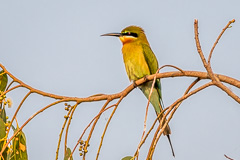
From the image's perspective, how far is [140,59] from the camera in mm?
3291

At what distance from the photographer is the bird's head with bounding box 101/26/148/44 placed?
11.5ft

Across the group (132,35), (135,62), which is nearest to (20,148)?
(135,62)

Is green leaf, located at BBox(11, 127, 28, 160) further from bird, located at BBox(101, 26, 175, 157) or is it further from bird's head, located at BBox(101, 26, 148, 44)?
bird's head, located at BBox(101, 26, 148, 44)

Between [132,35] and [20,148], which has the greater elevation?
[132,35]

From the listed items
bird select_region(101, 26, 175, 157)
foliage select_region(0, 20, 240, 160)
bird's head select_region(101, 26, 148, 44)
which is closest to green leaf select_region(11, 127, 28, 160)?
foliage select_region(0, 20, 240, 160)

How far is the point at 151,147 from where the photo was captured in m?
1.42

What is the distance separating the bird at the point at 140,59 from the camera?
10.5ft

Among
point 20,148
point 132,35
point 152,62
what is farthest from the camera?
point 132,35

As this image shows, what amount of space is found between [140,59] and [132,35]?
33 centimetres

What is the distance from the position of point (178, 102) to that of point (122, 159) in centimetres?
44

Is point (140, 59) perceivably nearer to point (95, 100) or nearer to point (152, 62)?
point (152, 62)

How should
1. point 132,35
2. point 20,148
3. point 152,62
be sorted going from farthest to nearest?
point 132,35, point 152,62, point 20,148

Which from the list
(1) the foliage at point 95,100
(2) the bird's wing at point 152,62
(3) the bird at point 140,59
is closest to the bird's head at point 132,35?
(3) the bird at point 140,59

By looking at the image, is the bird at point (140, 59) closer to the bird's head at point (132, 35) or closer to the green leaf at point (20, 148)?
the bird's head at point (132, 35)
